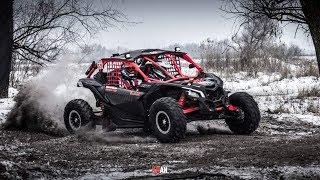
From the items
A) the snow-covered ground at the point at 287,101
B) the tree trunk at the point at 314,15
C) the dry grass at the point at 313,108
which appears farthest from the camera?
the dry grass at the point at 313,108

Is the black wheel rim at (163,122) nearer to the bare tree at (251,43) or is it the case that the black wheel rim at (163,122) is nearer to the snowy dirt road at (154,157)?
the snowy dirt road at (154,157)

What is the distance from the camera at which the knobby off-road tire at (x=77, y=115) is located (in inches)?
422

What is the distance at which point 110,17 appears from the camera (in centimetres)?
1928

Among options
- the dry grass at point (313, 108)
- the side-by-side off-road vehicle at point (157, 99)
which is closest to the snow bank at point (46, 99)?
the side-by-side off-road vehicle at point (157, 99)

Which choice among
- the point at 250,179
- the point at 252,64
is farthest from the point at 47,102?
the point at 252,64

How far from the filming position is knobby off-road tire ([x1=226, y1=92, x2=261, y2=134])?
33.6 feet

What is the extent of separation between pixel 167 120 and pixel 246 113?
1.75 m

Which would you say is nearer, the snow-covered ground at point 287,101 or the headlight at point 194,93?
the headlight at point 194,93

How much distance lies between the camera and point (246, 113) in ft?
33.7

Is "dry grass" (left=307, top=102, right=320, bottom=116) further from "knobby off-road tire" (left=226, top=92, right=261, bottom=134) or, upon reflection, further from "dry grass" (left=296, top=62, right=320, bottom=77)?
"dry grass" (left=296, top=62, right=320, bottom=77)

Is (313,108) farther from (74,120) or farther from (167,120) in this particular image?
(74,120)
